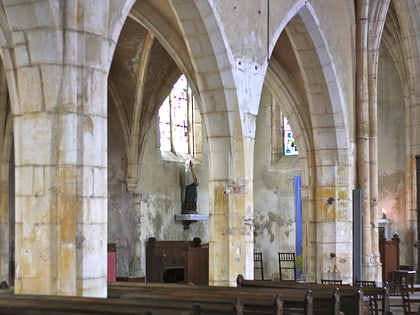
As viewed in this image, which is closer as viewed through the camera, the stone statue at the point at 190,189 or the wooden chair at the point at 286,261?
the wooden chair at the point at 286,261

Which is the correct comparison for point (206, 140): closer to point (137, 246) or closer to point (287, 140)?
point (137, 246)

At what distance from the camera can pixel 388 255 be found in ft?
62.4

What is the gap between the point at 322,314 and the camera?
7973 mm

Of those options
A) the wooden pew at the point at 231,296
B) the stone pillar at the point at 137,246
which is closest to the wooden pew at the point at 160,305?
the wooden pew at the point at 231,296

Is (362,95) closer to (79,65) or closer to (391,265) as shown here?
(391,265)

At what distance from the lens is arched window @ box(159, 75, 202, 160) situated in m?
21.2

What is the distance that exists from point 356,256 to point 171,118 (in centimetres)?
827

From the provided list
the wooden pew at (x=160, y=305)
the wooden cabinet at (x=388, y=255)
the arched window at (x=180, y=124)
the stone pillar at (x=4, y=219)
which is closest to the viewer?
the wooden pew at (x=160, y=305)

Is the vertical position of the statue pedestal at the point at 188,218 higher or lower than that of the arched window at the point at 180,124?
lower

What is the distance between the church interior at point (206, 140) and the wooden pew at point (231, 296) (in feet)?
1.38

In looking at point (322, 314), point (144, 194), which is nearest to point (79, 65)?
point (322, 314)

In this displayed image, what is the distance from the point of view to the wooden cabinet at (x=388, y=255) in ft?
62.2

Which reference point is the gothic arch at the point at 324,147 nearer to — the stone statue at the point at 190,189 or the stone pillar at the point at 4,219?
the stone statue at the point at 190,189

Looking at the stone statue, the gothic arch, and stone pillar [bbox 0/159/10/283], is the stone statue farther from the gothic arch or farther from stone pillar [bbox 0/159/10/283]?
the gothic arch
